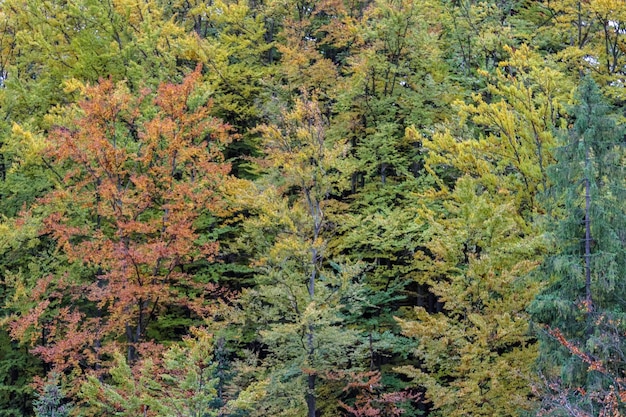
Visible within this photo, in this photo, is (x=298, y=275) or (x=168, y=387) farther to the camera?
(x=298, y=275)

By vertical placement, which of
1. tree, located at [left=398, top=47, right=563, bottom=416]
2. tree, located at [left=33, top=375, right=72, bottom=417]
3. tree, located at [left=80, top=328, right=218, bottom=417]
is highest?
tree, located at [left=398, top=47, right=563, bottom=416]

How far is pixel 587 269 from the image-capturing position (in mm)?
10367

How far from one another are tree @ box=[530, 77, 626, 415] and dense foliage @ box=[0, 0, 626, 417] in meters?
0.04

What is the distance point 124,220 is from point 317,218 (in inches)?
206

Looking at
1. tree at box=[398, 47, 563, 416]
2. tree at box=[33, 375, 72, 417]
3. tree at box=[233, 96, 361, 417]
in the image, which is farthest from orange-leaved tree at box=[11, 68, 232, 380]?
tree at box=[398, 47, 563, 416]

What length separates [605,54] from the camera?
1820 cm

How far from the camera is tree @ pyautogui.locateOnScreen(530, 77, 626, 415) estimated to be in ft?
33.0

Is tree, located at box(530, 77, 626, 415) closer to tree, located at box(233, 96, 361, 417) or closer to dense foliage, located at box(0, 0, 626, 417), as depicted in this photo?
dense foliage, located at box(0, 0, 626, 417)

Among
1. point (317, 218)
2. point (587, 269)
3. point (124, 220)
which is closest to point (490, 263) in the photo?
point (587, 269)

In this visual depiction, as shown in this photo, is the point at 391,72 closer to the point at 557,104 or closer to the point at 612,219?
the point at 557,104

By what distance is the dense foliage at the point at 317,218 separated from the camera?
11.5 meters

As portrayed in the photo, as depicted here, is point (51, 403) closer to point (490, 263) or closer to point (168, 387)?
point (168, 387)

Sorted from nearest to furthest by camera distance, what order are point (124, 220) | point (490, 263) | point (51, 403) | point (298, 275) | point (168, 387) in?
point (490, 263) < point (51, 403) < point (168, 387) < point (298, 275) < point (124, 220)

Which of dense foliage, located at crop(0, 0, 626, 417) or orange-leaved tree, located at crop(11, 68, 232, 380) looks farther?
orange-leaved tree, located at crop(11, 68, 232, 380)
